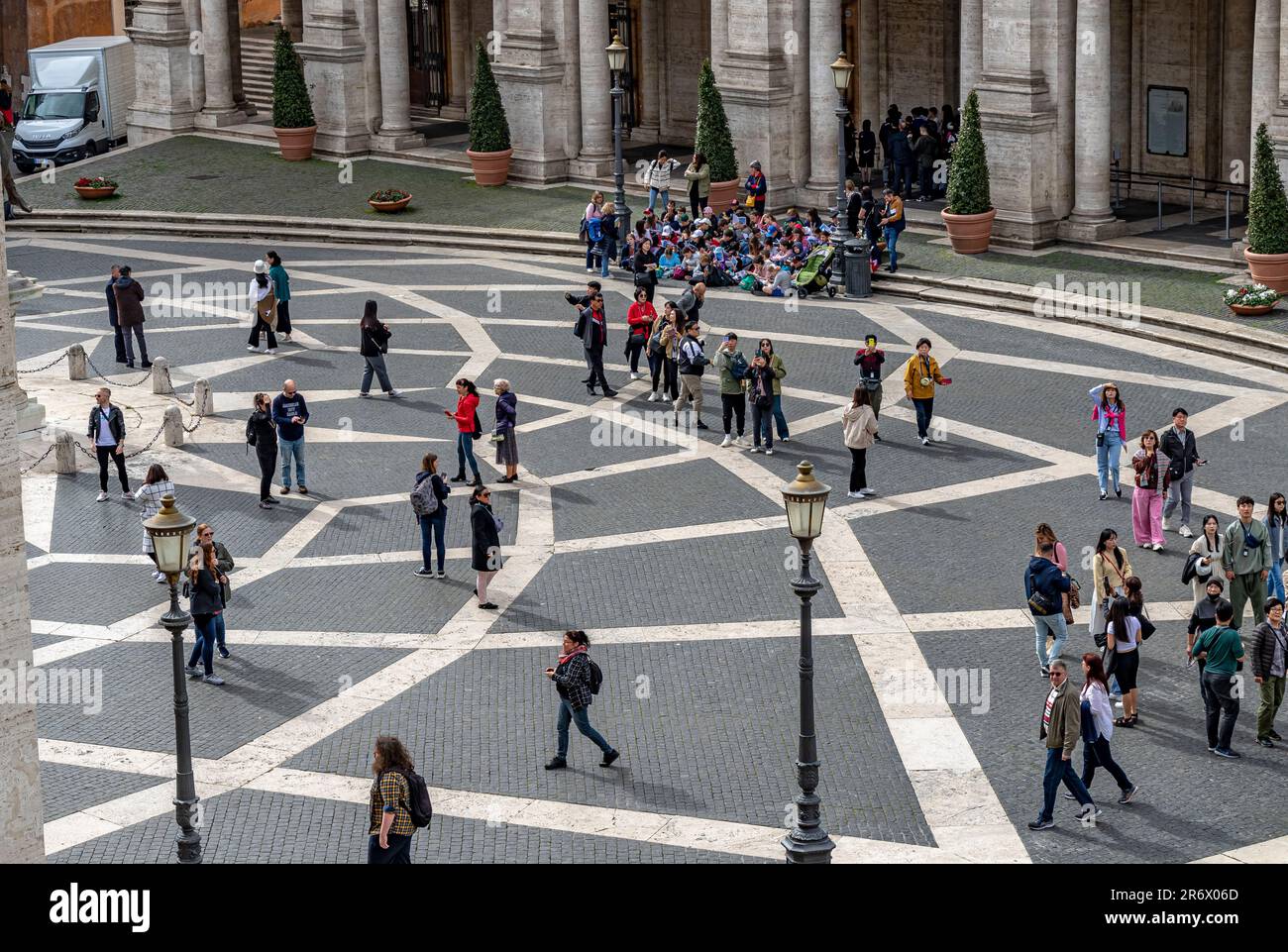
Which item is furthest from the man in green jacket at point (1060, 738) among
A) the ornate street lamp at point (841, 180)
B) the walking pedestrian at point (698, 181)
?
the walking pedestrian at point (698, 181)

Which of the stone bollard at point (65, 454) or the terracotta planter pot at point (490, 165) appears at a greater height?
the terracotta planter pot at point (490, 165)

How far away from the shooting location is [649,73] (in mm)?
49625

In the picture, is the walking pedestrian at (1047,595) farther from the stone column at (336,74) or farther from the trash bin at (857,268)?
the stone column at (336,74)

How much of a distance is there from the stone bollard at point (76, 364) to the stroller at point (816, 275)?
11.3 m

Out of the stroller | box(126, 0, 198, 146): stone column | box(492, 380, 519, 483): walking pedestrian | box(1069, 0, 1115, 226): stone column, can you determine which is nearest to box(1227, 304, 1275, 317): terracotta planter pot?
box(1069, 0, 1115, 226): stone column

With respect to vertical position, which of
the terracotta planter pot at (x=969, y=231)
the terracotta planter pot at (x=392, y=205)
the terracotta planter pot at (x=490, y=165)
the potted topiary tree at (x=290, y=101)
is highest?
the potted topiary tree at (x=290, y=101)

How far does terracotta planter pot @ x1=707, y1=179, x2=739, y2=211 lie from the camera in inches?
1602

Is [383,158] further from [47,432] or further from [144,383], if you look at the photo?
[47,432]

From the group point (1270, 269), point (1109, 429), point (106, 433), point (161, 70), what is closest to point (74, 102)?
point (161, 70)

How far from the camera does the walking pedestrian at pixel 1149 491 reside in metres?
23.6

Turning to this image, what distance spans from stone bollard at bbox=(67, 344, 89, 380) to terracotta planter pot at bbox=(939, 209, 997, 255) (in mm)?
14315

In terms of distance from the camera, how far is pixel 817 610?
22.9 m

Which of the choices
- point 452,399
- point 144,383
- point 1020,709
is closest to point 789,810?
point 1020,709

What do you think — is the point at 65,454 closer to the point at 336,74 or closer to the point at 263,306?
the point at 263,306
